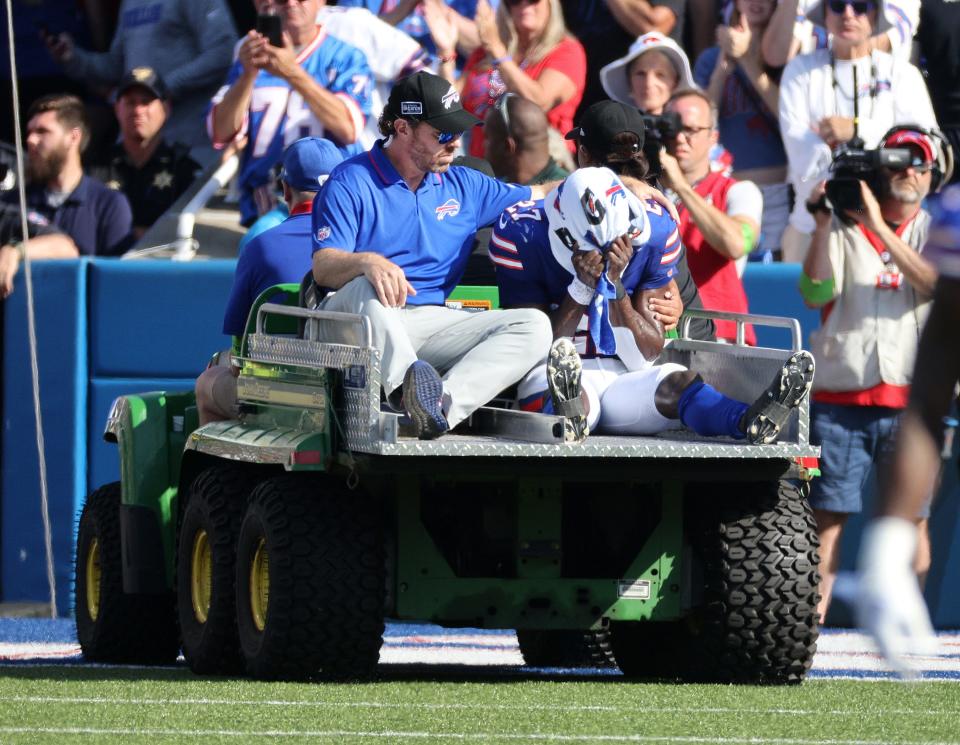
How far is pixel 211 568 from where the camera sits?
8070 millimetres

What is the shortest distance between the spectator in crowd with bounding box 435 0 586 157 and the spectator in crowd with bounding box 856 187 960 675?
805 cm

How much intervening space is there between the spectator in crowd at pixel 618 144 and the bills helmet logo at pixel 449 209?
20.6 inches

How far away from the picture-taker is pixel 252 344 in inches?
330

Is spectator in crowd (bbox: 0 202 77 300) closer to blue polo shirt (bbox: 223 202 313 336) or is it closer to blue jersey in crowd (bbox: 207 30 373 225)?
blue jersey in crowd (bbox: 207 30 373 225)

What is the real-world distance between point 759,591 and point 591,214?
4.78 feet

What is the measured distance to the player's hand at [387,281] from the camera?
7652 mm

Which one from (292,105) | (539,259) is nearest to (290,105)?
(292,105)

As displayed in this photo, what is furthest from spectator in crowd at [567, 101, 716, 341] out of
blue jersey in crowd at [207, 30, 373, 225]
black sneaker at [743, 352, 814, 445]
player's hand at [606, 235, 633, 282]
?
blue jersey in crowd at [207, 30, 373, 225]

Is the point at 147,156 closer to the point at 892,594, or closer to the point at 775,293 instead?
the point at 775,293

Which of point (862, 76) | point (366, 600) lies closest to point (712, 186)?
point (862, 76)

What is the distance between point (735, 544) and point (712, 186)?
9.51 feet

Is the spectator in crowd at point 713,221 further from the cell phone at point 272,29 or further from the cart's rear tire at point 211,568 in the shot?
the cart's rear tire at point 211,568

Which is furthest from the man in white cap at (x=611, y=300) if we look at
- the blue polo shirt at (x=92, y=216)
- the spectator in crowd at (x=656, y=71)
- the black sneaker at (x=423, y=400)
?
the blue polo shirt at (x=92, y=216)

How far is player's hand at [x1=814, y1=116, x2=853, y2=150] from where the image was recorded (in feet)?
37.6
